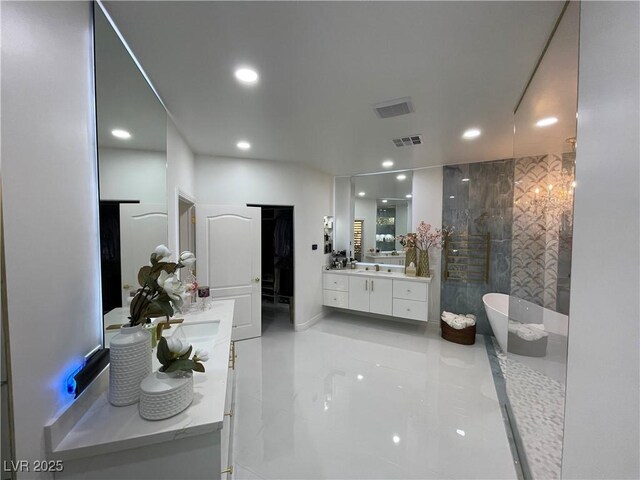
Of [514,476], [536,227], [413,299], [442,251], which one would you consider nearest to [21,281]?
[514,476]

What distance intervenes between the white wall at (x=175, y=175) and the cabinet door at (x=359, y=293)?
2684 millimetres

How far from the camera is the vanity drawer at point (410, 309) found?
3662 millimetres

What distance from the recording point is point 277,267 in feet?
15.0

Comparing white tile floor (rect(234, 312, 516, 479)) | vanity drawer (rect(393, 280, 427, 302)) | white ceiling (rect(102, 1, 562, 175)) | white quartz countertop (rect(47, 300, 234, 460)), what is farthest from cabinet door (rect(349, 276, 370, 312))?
white quartz countertop (rect(47, 300, 234, 460))

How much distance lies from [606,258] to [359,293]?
3.41 metres

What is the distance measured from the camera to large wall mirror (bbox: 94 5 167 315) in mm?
1182

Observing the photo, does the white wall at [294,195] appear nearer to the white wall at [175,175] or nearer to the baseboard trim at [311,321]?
the baseboard trim at [311,321]

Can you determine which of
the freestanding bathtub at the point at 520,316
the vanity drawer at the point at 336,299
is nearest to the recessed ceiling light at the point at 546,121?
the freestanding bathtub at the point at 520,316

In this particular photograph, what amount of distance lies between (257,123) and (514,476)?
3367 mm

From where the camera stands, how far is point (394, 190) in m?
4.35

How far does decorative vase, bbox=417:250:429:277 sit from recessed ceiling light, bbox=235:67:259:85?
130 inches

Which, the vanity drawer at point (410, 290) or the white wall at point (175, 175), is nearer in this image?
the white wall at point (175, 175)

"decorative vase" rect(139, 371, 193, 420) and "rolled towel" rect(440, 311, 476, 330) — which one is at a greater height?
"decorative vase" rect(139, 371, 193, 420)

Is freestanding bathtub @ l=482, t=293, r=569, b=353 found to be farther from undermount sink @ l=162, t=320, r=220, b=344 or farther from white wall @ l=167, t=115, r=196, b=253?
white wall @ l=167, t=115, r=196, b=253
